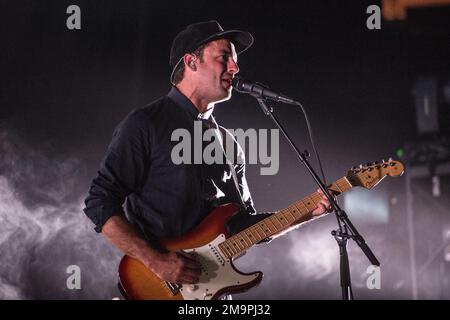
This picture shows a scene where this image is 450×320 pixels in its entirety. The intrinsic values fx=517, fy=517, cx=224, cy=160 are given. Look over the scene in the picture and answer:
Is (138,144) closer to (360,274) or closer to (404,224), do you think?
(360,274)

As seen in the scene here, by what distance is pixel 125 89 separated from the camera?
3.92m

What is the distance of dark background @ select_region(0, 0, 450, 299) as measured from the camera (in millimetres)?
3689

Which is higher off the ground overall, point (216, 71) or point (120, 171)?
point (216, 71)

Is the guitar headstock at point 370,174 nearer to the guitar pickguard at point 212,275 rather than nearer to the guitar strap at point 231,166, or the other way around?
the guitar strap at point 231,166

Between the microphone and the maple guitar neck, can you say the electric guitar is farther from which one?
the microphone

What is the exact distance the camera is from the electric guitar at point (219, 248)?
86.2 inches

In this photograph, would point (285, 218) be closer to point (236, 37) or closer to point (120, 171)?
point (120, 171)

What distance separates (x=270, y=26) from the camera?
12.9 feet

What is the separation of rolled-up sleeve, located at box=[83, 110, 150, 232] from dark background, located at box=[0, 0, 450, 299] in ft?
5.12

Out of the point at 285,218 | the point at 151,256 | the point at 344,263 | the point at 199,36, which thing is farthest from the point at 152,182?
the point at 344,263

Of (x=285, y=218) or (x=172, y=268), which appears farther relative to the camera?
(x=285, y=218)

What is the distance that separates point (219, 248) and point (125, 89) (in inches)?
79.1

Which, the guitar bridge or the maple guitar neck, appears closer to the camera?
the guitar bridge

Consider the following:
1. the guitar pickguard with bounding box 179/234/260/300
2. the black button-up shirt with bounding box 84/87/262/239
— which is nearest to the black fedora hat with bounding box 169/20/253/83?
the black button-up shirt with bounding box 84/87/262/239
